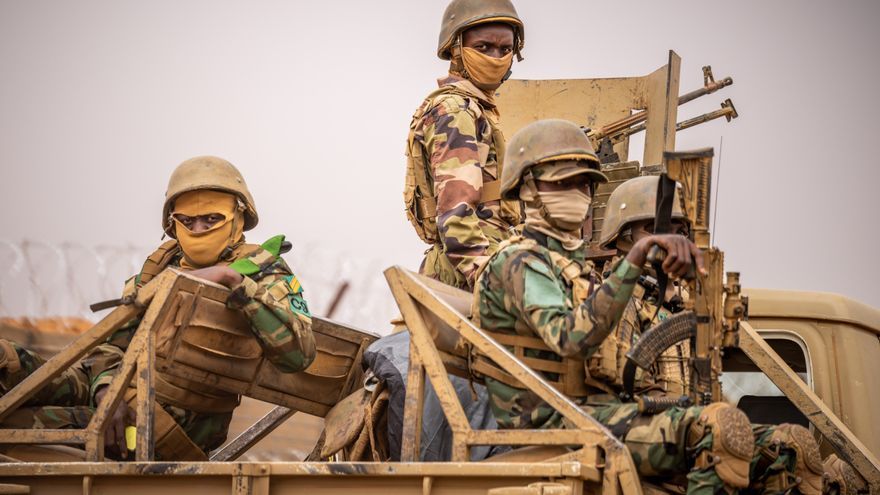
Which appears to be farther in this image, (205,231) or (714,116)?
(714,116)

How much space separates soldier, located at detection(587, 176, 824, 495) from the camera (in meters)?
5.63

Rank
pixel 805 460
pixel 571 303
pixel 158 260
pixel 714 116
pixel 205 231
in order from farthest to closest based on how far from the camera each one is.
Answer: pixel 714 116 < pixel 158 260 < pixel 205 231 < pixel 571 303 < pixel 805 460

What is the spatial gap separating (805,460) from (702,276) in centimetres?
81

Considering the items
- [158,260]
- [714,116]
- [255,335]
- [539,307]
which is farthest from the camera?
[714,116]

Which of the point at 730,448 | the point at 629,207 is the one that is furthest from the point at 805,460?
the point at 629,207

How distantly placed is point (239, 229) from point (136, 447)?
1708 millimetres

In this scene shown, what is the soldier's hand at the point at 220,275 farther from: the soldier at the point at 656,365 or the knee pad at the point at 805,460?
the knee pad at the point at 805,460

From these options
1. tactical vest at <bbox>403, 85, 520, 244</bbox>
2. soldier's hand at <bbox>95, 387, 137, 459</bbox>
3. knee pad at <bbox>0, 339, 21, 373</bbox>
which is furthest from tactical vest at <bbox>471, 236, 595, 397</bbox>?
knee pad at <bbox>0, 339, 21, 373</bbox>

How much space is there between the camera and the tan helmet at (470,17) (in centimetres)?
762

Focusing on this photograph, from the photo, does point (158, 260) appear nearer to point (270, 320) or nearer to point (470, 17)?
point (270, 320)

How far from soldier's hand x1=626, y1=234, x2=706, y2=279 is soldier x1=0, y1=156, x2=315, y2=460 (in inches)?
79.3

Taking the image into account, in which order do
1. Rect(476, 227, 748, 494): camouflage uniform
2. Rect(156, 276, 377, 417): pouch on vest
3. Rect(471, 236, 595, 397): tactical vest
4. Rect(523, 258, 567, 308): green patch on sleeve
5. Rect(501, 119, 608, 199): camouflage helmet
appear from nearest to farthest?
Rect(476, 227, 748, 494): camouflage uniform
Rect(523, 258, 567, 308): green patch on sleeve
Rect(471, 236, 595, 397): tactical vest
Rect(501, 119, 608, 199): camouflage helmet
Rect(156, 276, 377, 417): pouch on vest

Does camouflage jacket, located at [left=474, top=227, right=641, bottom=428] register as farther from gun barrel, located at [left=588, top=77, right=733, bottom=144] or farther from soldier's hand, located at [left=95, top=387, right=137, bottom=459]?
Result: gun barrel, located at [left=588, top=77, right=733, bottom=144]

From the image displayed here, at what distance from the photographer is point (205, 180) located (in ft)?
24.4
